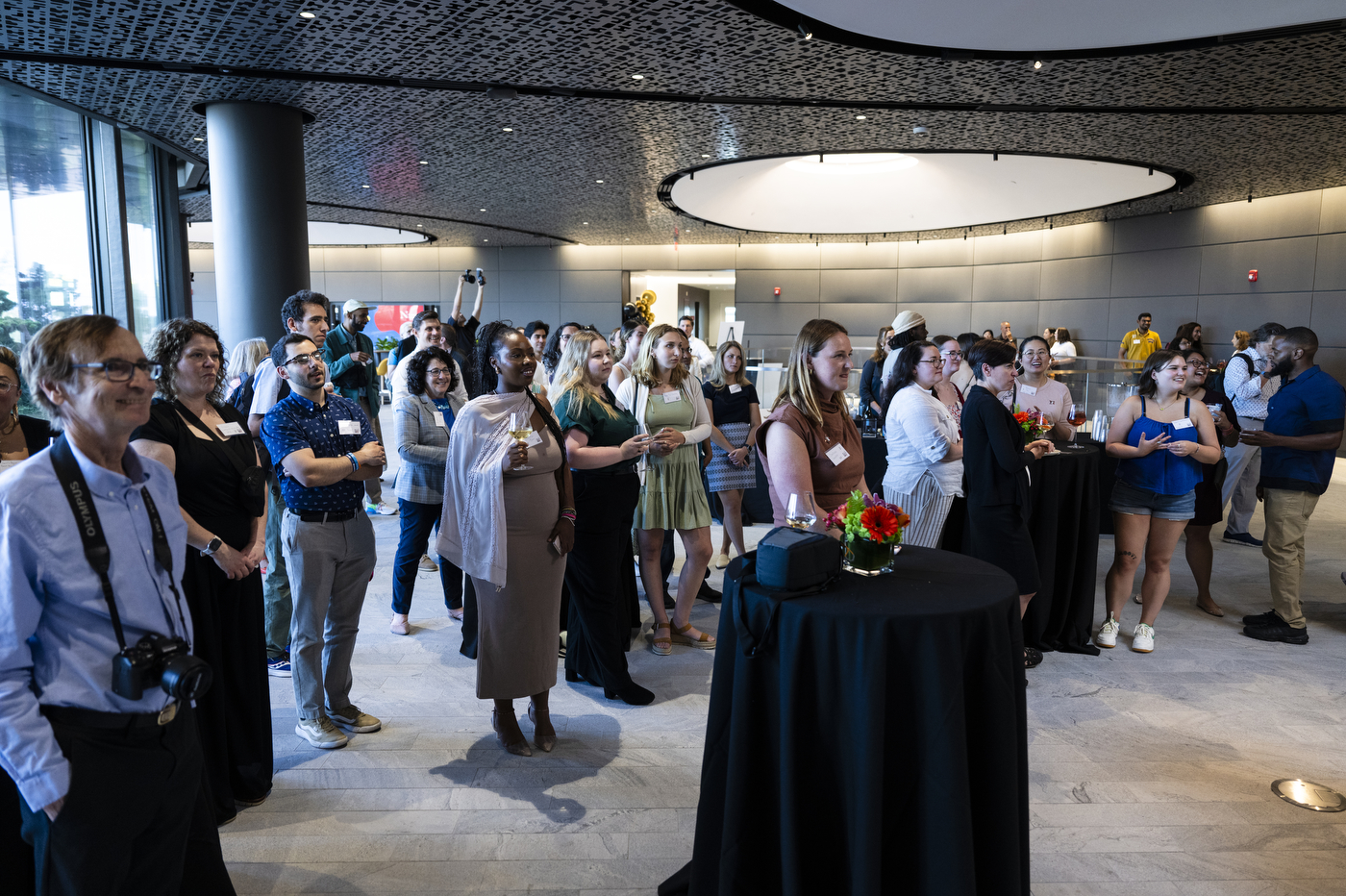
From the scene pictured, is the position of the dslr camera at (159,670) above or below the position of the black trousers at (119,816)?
above

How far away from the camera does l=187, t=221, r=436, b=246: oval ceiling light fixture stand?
17.3 m

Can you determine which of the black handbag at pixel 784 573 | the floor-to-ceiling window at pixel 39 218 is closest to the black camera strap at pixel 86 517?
the black handbag at pixel 784 573

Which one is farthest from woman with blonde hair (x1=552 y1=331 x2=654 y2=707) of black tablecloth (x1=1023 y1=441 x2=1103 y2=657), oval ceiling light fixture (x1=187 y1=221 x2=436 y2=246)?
oval ceiling light fixture (x1=187 y1=221 x2=436 y2=246)

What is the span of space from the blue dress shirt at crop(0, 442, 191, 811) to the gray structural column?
18.4ft

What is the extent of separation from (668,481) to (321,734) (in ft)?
6.22

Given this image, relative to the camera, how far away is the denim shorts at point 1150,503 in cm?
417

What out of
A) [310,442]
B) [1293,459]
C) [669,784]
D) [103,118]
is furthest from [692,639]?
[103,118]

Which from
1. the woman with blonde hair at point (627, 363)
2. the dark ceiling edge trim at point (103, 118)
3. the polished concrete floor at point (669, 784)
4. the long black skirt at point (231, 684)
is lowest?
the polished concrete floor at point (669, 784)

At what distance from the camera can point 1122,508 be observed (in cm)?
427

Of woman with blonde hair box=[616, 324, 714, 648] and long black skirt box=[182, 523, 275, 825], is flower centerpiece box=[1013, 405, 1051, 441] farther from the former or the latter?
long black skirt box=[182, 523, 275, 825]

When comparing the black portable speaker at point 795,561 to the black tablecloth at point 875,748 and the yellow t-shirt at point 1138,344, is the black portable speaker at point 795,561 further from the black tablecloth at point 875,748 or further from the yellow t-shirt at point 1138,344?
the yellow t-shirt at point 1138,344

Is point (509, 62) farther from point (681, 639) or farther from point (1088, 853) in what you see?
point (1088, 853)

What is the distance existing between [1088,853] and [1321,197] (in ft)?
42.1

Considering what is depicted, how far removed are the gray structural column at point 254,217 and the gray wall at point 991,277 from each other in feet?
0.80
